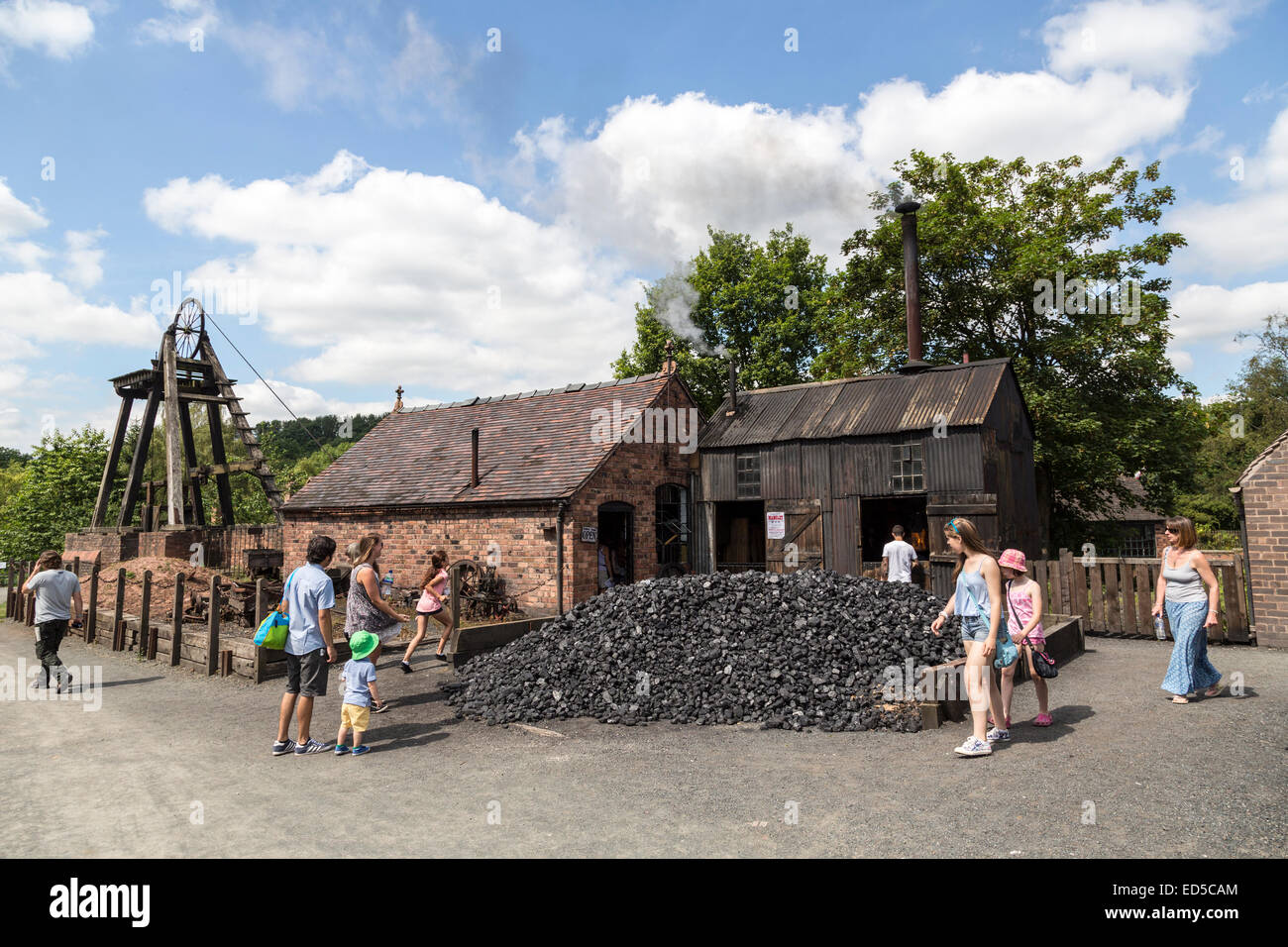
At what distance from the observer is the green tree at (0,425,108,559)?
2731 centimetres

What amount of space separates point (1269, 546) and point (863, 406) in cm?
793

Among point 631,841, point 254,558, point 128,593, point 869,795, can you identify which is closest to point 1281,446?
point 869,795

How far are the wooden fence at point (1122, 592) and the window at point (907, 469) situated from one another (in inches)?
112

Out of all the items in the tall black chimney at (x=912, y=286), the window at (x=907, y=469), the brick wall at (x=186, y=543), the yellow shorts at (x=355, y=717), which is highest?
the tall black chimney at (x=912, y=286)

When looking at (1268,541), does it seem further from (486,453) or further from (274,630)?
(486,453)

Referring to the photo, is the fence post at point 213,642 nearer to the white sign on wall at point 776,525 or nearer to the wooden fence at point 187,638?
the wooden fence at point 187,638

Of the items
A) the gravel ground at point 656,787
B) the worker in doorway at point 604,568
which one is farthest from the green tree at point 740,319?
the gravel ground at point 656,787

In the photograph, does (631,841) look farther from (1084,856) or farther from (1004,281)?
(1004,281)

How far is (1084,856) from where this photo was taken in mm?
4258

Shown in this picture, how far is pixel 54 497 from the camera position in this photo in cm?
2850

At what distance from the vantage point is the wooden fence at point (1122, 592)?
12.3 meters

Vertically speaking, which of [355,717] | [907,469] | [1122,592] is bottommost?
[355,717]

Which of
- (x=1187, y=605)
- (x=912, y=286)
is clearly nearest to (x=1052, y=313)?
(x=912, y=286)

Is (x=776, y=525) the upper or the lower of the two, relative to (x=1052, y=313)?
lower
